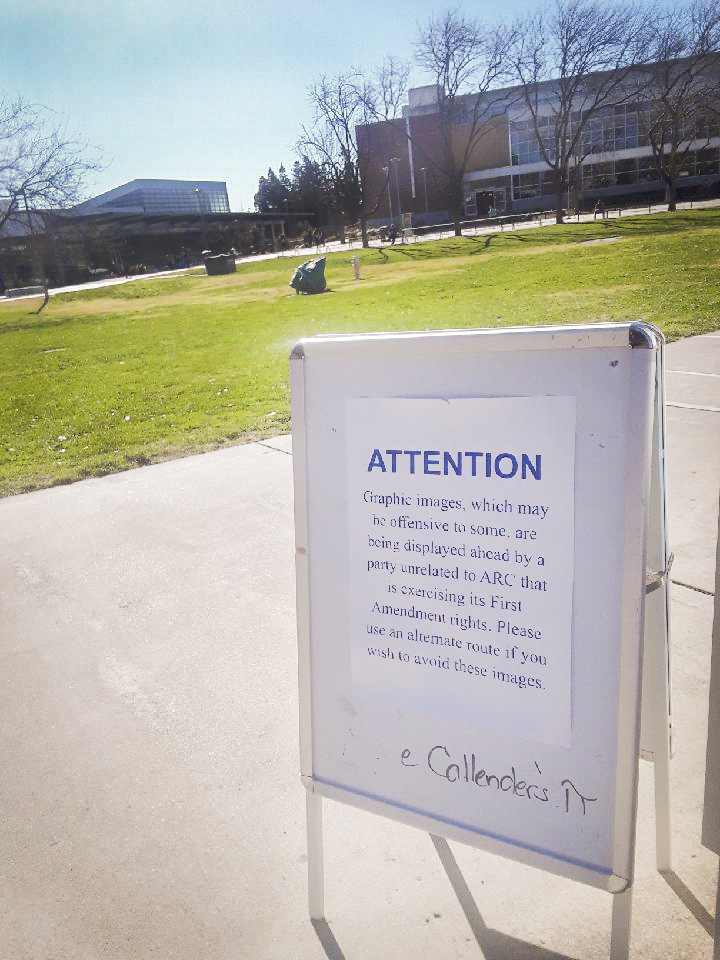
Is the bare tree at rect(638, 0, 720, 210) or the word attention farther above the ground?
the bare tree at rect(638, 0, 720, 210)

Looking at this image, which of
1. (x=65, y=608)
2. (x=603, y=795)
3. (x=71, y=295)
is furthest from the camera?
(x=71, y=295)

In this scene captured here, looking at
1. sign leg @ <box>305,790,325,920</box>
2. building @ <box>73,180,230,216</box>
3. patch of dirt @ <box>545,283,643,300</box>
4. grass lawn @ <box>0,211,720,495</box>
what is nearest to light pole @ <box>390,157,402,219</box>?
building @ <box>73,180,230,216</box>

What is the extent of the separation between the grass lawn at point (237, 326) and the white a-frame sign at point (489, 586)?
17.2 ft

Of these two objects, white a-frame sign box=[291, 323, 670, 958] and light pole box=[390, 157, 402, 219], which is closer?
white a-frame sign box=[291, 323, 670, 958]

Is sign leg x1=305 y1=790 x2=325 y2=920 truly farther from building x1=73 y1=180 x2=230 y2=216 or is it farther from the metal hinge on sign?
building x1=73 y1=180 x2=230 y2=216

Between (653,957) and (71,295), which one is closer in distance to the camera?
(653,957)

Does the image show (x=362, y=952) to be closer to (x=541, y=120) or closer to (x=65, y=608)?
(x=65, y=608)

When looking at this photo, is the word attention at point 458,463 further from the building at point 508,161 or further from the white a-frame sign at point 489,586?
the building at point 508,161

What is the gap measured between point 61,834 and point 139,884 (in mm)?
399

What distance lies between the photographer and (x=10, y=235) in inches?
1934

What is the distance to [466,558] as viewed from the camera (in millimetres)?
1825

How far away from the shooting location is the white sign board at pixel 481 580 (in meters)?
1.63

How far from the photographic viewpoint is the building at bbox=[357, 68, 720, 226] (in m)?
63.9

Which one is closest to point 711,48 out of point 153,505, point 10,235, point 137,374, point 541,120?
point 541,120
